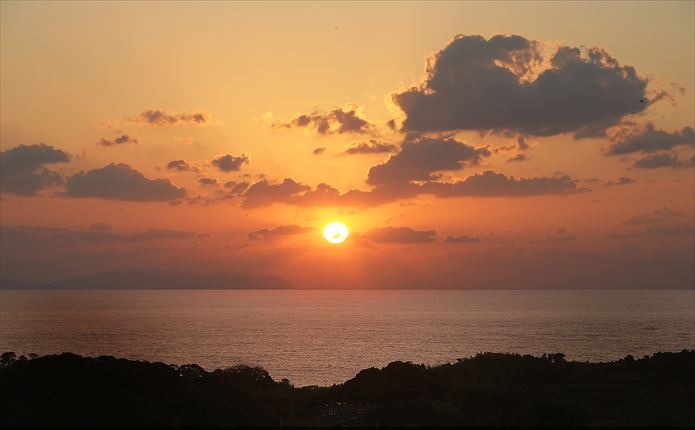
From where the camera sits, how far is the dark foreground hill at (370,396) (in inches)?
1288

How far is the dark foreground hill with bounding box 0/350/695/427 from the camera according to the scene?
32719mm

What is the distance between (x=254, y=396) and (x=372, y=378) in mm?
7707

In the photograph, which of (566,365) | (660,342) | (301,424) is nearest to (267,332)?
(660,342)

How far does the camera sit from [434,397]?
4019cm

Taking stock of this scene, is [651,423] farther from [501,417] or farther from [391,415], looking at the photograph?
[391,415]

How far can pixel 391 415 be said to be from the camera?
33844mm

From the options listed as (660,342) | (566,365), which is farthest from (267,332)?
(566,365)

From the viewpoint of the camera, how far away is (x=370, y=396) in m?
41.0

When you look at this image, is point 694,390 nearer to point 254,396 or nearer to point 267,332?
point 254,396

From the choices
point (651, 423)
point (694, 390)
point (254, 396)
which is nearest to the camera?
A: point (651, 423)

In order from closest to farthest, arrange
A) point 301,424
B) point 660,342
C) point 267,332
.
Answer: point 301,424 < point 660,342 < point 267,332

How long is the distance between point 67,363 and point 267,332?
13253 centimetres

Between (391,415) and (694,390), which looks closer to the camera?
(391,415)

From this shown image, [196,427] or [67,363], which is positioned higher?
[67,363]
